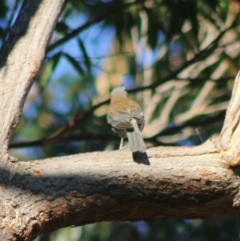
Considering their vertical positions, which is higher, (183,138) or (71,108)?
(71,108)

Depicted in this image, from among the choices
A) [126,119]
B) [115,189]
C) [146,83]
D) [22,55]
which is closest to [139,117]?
[126,119]

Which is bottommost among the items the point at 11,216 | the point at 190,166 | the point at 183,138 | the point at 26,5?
the point at 11,216

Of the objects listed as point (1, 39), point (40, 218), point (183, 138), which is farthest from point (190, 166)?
point (183, 138)

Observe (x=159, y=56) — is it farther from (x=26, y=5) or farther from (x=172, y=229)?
(x=26, y=5)

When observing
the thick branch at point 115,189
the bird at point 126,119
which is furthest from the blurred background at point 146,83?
the thick branch at point 115,189

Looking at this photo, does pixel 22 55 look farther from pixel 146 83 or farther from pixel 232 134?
pixel 146 83

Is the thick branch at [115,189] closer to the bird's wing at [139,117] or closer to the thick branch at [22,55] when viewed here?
the thick branch at [22,55]

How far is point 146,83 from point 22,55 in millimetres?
4872

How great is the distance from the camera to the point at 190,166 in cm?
332

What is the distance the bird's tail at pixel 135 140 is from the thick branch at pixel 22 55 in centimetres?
54

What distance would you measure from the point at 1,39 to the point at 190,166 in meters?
2.54

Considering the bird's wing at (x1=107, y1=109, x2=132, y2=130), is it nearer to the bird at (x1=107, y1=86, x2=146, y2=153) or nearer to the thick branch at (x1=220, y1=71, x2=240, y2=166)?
the bird at (x1=107, y1=86, x2=146, y2=153)

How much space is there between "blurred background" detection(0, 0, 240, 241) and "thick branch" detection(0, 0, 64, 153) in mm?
1680

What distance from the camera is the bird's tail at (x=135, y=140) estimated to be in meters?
3.34
